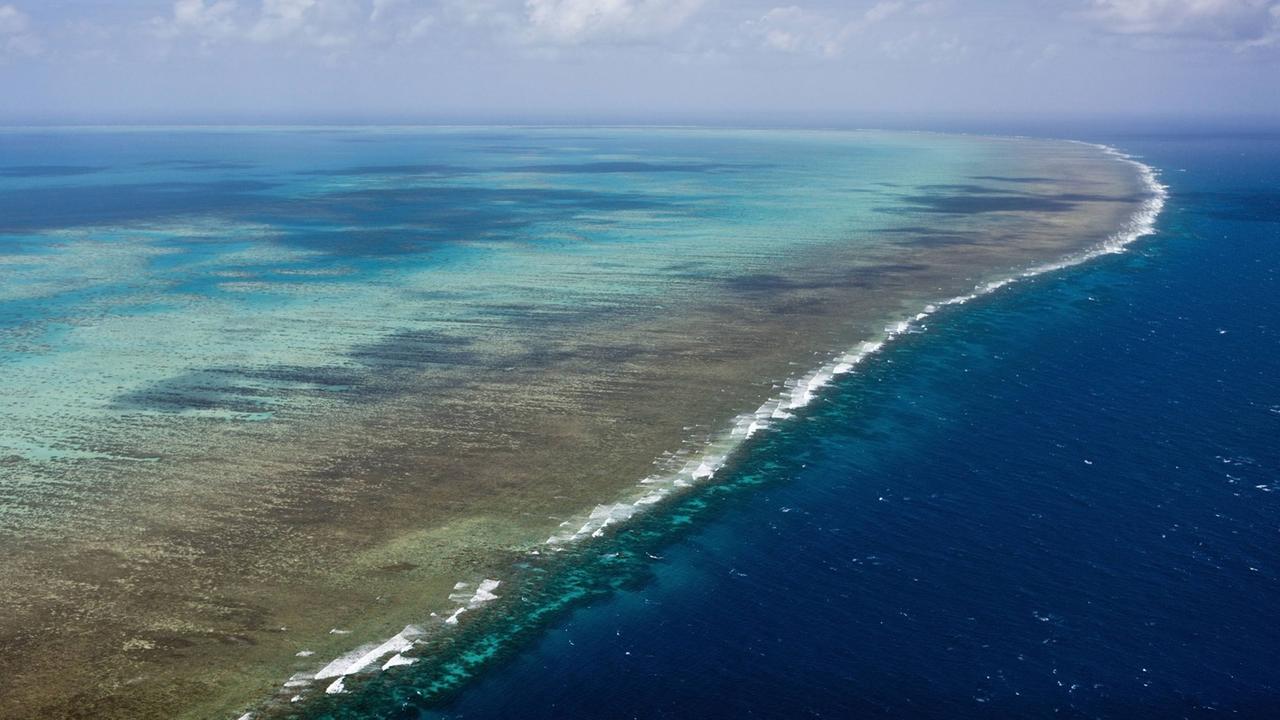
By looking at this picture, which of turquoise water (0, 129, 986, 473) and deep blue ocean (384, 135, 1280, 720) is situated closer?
deep blue ocean (384, 135, 1280, 720)

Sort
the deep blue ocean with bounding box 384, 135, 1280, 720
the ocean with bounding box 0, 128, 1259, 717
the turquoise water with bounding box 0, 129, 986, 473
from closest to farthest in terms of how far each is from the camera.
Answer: the deep blue ocean with bounding box 384, 135, 1280, 720
the ocean with bounding box 0, 128, 1259, 717
the turquoise water with bounding box 0, 129, 986, 473

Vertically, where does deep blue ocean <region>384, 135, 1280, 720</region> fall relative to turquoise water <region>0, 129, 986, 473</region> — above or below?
below

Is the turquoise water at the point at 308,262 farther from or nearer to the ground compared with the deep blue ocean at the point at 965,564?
farther from the ground

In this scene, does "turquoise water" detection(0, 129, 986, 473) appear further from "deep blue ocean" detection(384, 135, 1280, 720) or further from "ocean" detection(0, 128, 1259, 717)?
"deep blue ocean" detection(384, 135, 1280, 720)

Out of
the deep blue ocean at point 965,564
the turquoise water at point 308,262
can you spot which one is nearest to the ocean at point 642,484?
the deep blue ocean at point 965,564

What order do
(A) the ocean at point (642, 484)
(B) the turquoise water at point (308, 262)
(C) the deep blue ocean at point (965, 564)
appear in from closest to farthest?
(C) the deep blue ocean at point (965, 564) → (A) the ocean at point (642, 484) → (B) the turquoise water at point (308, 262)

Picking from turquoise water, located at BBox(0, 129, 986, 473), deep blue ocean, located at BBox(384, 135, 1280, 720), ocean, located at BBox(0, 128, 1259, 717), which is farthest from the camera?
turquoise water, located at BBox(0, 129, 986, 473)

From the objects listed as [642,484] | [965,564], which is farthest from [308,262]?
[965,564]

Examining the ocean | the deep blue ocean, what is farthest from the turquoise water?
the deep blue ocean

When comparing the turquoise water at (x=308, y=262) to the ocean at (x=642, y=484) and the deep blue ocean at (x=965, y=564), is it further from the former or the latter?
the deep blue ocean at (x=965, y=564)

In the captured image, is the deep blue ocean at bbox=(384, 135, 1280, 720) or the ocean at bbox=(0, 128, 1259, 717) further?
the ocean at bbox=(0, 128, 1259, 717)
